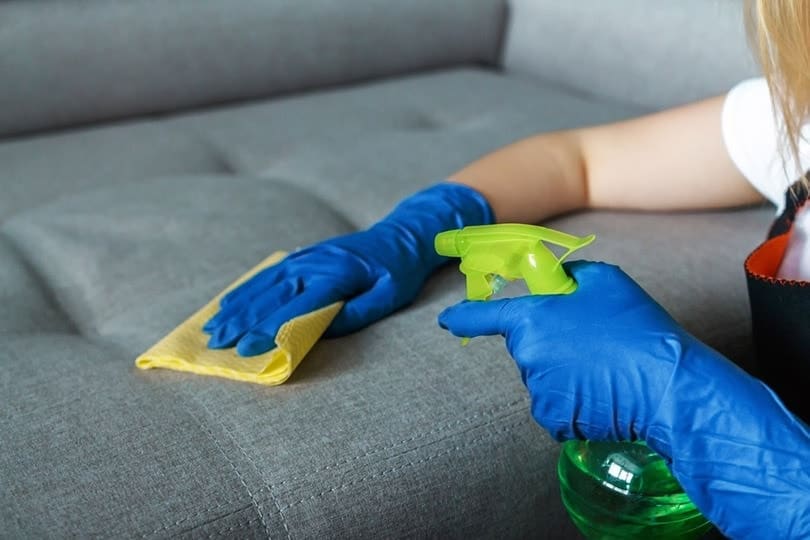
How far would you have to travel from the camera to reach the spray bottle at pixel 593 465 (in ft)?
2.33

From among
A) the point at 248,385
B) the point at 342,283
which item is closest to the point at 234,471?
the point at 248,385

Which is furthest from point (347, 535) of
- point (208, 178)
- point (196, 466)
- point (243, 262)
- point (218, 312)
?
point (208, 178)

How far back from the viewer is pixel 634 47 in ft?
5.26

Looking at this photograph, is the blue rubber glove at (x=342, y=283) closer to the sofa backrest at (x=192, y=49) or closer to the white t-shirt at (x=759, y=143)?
the white t-shirt at (x=759, y=143)

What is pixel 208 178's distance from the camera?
1239mm

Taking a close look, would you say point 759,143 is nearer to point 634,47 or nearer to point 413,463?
point 413,463

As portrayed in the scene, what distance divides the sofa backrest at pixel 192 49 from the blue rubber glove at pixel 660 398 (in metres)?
0.97

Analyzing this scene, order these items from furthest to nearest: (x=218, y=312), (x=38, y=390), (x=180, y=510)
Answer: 1. (x=218, y=312)
2. (x=38, y=390)
3. (x=180, y=510)

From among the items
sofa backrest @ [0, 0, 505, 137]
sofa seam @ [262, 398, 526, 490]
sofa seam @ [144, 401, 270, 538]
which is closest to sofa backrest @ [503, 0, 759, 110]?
sofa backrest @ [0, 0, 505, 137]

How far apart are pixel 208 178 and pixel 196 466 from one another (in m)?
0.58

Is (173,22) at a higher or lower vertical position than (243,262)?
higher

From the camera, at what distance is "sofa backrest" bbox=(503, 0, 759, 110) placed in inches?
57.9

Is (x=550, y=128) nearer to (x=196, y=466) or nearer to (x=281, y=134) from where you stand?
(x=281, y=134)

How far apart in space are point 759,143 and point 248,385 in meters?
0.59
